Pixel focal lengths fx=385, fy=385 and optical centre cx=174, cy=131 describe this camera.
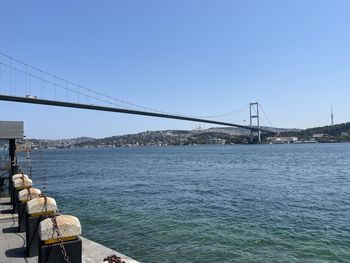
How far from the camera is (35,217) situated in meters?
5.59

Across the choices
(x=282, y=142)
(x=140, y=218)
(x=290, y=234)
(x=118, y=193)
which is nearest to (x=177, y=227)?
(x=140, y=218)

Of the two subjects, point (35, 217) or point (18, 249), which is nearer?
point (35, 217)

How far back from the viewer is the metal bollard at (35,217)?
552 cm

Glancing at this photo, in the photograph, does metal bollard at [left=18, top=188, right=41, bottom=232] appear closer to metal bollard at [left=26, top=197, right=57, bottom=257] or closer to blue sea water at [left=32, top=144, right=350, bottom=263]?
metal bollard at [left=26, top=197, right=57, bottom=257]

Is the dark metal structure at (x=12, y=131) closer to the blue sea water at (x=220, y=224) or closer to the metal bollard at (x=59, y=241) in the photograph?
the blue sea water at (x=220, y=224)

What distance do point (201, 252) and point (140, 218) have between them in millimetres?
4781

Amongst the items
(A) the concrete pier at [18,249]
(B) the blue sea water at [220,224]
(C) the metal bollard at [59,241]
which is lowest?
(B) the blue sea water at [220,224]

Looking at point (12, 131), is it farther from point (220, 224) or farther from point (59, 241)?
point (59, 241)

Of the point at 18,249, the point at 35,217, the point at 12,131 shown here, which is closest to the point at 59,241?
the point at 35,217

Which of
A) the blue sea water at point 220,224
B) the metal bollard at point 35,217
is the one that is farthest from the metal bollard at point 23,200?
the blue sea water at point 220,224

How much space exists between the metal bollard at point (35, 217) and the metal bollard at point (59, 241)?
127 centimetres

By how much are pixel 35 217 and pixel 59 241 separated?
1464 mm

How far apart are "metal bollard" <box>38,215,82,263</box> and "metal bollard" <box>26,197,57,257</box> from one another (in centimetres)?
127

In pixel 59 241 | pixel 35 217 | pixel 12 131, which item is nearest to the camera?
pixel 59 241
